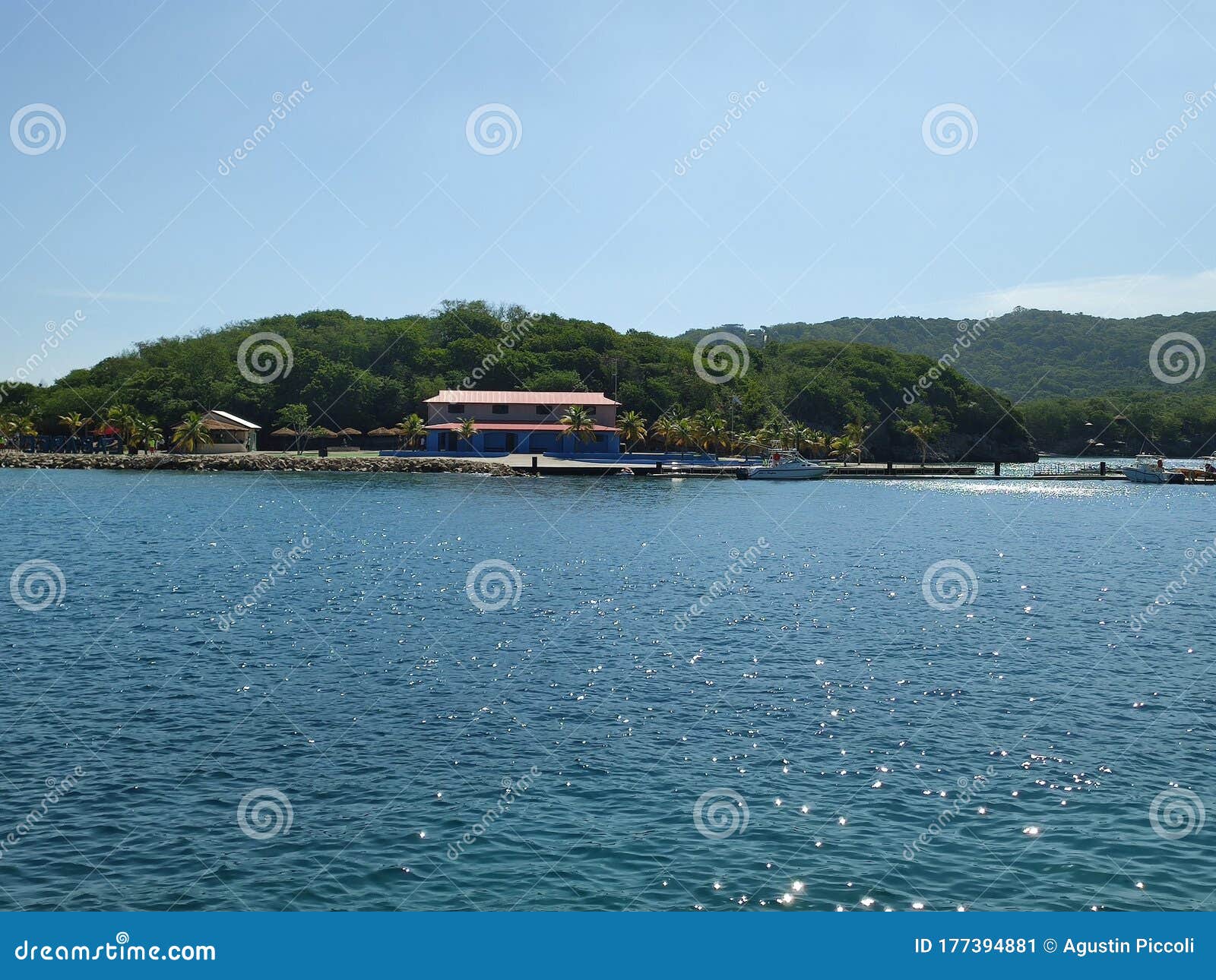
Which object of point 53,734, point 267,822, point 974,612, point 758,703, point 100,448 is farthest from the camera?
point 100,448

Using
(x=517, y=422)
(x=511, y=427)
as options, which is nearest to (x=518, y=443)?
(x=511, y=427)

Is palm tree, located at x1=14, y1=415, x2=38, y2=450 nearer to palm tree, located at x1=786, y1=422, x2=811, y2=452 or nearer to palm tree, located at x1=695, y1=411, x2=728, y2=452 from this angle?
palm tree, located at x1=695, y1=411, x2=728, y2=452

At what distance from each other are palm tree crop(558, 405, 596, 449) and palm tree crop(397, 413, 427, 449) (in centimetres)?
1698

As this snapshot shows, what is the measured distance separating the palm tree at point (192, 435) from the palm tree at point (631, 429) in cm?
4817

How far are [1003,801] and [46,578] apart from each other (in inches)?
1319

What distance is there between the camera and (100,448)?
125 metres

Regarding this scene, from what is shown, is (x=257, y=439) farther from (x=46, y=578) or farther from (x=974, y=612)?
(x=974, y=612)

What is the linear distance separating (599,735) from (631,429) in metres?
105

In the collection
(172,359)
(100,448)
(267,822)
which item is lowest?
(267,822)

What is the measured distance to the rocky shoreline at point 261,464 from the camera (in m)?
104

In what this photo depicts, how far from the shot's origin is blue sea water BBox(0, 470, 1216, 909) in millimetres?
12828

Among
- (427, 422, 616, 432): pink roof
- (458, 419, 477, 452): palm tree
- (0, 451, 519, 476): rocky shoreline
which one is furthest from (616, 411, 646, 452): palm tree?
(0, 451, 519, 476): rocky shoreline

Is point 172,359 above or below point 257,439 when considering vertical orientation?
above

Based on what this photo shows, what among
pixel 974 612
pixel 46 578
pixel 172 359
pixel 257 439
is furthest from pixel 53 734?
pixel 172 359
